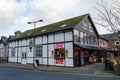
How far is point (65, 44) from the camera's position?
2611cm

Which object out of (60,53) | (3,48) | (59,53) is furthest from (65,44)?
(3,48)

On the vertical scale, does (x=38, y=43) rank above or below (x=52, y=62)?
above

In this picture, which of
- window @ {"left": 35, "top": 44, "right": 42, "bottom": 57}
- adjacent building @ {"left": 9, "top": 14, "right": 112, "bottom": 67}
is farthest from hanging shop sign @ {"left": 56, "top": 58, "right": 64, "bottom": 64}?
window @ {"left": 35, "top": 44, "right": 42, "bottom": 57}

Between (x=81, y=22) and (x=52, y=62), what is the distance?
7.58m

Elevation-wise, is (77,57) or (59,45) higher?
(59,45)

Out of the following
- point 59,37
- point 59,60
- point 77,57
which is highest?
point 59,37

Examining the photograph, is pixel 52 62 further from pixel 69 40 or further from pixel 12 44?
pixel 12 44

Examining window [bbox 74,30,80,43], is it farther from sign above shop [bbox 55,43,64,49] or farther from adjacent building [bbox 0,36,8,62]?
adjacent building [bbox 0,36,8,62]

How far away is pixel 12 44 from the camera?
1575 inches

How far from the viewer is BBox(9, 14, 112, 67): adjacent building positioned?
25562 mm

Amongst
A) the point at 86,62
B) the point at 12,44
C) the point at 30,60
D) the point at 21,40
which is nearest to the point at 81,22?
the point at 86,62

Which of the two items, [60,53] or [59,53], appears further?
[59,53]

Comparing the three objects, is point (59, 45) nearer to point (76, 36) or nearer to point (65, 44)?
point (65, 44)

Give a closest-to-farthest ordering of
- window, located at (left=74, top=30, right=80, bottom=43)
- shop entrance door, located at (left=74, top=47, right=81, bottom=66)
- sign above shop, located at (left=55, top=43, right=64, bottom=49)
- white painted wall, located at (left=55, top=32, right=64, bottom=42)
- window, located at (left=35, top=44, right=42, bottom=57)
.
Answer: shop entrance door, located at (left=74, top=47, right=81, bottom=66)
window, located at (left=74, top=30, right=80, bottom=43)
sign above shop, located at (left=55, top=43, right=64, bottom=49)
white painted wall, located at (left=55, top=32, right=64, bottom=42)
window, located at (left=35, top=44, right=42, bottom=57)
